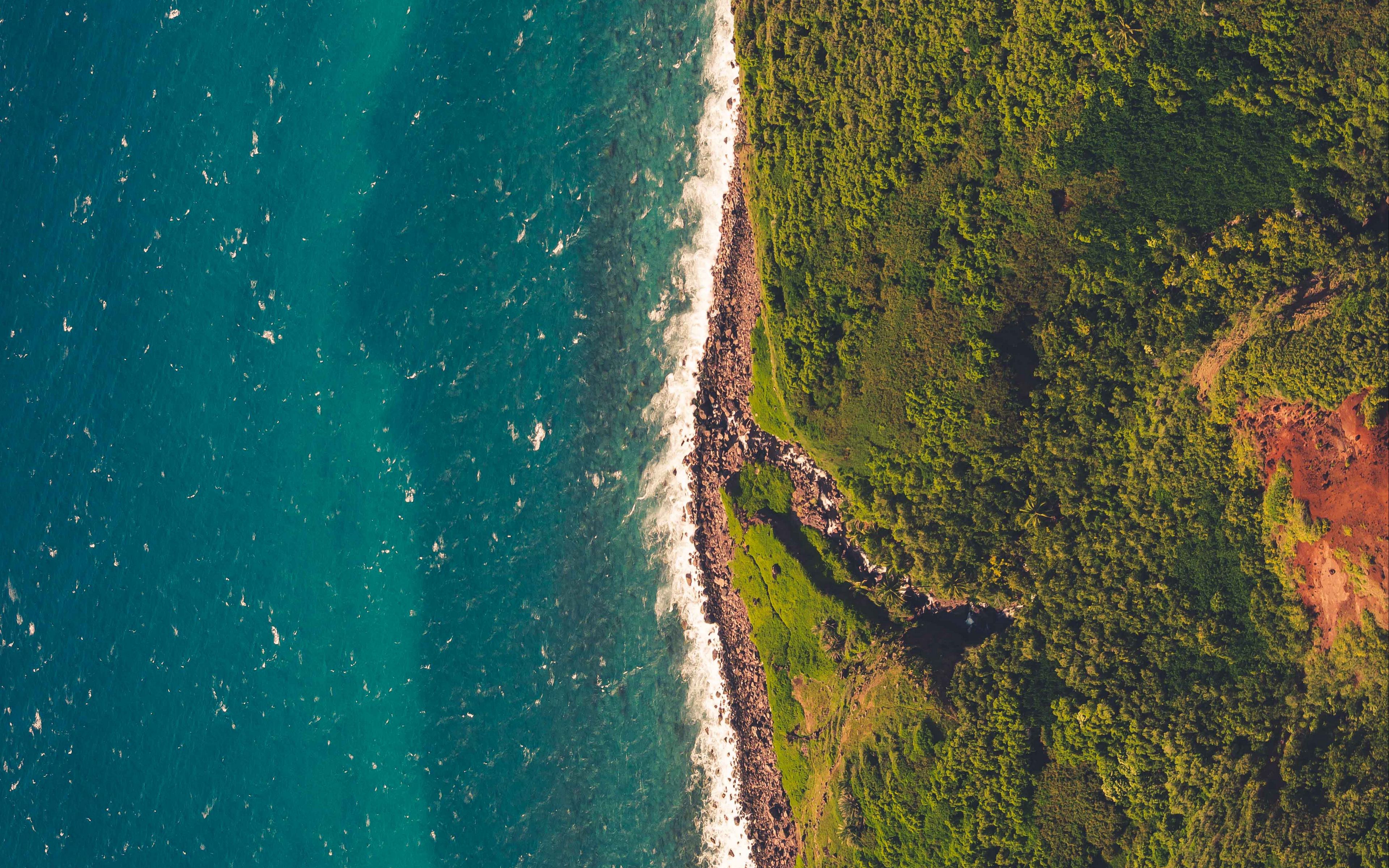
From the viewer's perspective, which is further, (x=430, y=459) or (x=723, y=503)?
(x=430, y=459)

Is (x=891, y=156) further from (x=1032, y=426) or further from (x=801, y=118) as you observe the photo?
(x=1032, y=426)

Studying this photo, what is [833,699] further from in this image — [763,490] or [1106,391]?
[1106,391]

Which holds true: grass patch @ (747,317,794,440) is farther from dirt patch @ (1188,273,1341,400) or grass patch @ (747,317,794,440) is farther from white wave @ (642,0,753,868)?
dirt patch @ (1188,273,1341,400)

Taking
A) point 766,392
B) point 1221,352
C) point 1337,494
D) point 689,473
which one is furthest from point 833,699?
point 1221,352

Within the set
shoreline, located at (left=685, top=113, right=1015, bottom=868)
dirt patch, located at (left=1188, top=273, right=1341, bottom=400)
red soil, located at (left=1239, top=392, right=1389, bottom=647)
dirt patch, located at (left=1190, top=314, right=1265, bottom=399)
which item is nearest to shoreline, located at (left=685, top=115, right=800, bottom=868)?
shoreline, located at (left=685, top=113, right=1015, bottom=868)

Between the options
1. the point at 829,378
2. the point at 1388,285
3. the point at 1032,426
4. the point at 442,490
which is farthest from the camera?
the point at 442,490

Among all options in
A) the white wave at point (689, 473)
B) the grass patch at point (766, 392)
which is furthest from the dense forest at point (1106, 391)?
the white wave at point (689, 473)

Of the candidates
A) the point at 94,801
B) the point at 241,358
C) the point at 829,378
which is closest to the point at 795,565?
the point at 829,378
